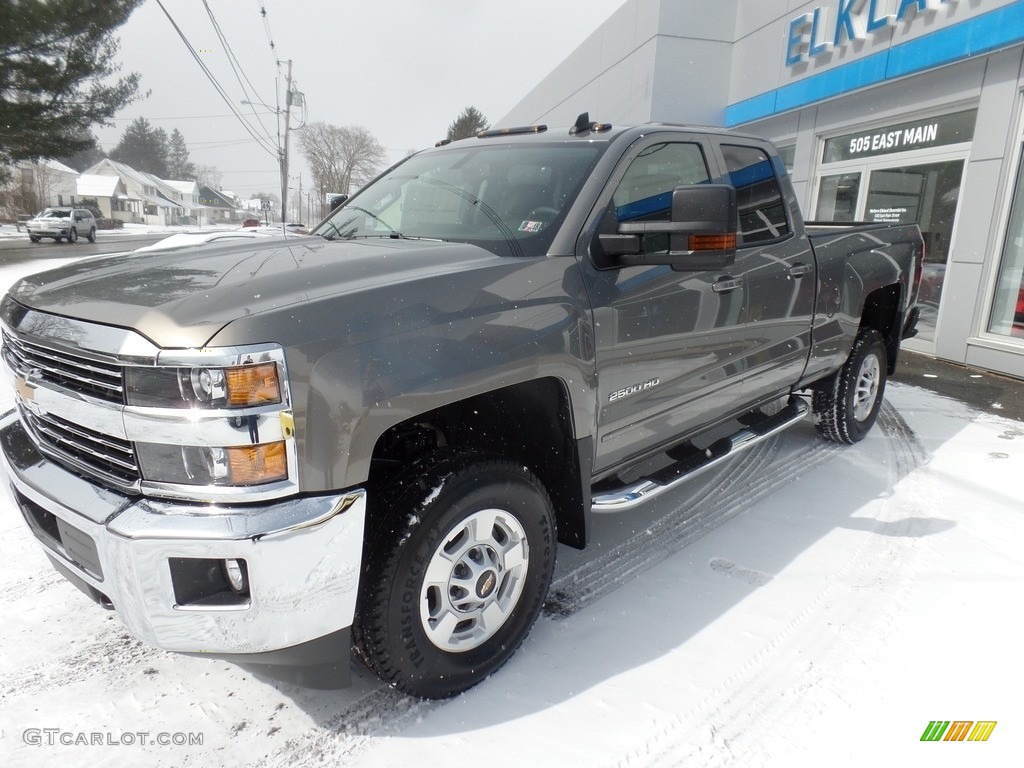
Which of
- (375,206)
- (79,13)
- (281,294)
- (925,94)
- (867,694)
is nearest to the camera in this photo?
(281,294)

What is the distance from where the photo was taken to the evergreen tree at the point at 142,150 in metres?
97.2

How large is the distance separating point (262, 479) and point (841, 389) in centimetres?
413

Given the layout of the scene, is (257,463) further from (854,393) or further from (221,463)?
(854,393)

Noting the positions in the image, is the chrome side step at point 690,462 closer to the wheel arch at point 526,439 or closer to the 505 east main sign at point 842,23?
the wheel arch at point 526,439

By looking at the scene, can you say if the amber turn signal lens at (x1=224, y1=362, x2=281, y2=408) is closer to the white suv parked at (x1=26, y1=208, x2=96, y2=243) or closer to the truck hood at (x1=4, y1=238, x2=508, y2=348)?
the truck hood at (x1=4, y1=238, x2=508, y2=348)

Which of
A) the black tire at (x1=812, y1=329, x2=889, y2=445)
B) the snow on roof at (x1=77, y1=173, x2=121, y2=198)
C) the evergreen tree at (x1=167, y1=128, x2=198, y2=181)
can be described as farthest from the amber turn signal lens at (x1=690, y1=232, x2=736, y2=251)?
Result: the evergreen tree at (x1=167, y1=128, x2=198, y2=181)

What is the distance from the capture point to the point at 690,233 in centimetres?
242

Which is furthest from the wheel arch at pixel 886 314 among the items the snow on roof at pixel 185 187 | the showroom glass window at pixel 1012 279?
the snow on roof at pixel 185 187

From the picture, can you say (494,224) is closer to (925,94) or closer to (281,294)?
(281,294)

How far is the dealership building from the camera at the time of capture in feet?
23.9

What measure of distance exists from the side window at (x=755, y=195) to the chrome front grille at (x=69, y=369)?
9.14 ft

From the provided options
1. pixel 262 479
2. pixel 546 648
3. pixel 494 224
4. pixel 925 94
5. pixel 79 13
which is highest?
pixel 79 13

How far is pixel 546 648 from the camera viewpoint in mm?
2561

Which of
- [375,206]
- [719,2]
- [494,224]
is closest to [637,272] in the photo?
[494,224]
